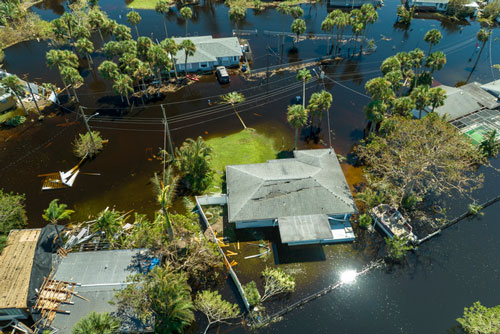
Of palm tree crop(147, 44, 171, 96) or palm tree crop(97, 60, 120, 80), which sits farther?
palm tree crop(147, 44, 171, 96)

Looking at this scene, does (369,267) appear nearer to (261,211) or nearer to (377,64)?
(261,211)

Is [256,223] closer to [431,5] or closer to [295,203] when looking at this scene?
[295,203]

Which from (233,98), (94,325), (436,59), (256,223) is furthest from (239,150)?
(436,59)

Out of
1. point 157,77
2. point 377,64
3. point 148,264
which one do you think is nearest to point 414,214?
point 148,264

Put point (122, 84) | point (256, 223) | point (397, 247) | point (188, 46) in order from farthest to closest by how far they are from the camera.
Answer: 1. point (188, 46)
2. point (122, 84)
3. point (256, 223)
4. point (397, 247)

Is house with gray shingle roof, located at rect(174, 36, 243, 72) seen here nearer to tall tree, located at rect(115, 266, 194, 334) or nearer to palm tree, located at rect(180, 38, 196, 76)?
palm tree, located at rect(180, 38, 196, 76)

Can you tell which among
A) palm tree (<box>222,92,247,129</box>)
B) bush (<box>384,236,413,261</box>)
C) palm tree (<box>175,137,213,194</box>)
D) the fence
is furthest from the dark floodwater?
palm tree (<box>175,137,213,194</box>)

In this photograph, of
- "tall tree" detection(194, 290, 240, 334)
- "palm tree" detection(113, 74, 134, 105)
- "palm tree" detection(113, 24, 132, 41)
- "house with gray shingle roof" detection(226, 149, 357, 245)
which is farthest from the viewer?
"palm tree" detection(113, 24, 132, 41)
